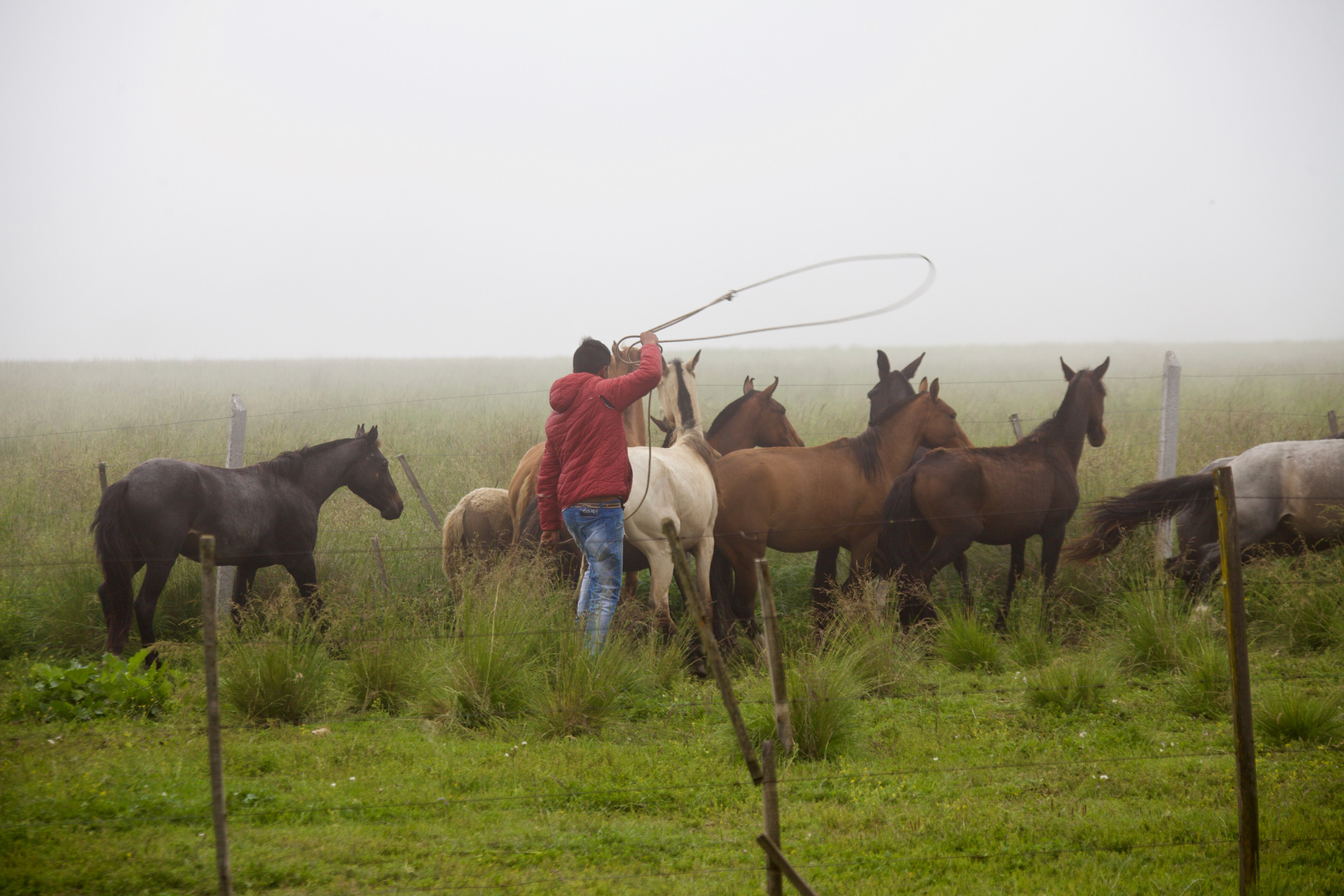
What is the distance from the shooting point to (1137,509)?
7.55 meters

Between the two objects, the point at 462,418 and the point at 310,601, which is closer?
the point at 310,601

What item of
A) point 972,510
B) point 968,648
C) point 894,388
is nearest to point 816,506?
point 972,510

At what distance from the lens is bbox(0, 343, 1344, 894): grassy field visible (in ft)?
11.6

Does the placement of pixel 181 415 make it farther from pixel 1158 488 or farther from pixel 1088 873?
pixel 1088 873

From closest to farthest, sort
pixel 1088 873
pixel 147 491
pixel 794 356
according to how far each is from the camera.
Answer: pixel 1088 873 → pixel 147 491 → pixel 794 356

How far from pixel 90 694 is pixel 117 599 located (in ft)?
4.01

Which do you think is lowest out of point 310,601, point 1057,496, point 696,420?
point 310,601

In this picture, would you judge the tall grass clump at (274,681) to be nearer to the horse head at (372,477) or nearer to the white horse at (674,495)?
the white horse at (674,495)

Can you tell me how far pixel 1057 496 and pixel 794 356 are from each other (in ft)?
163

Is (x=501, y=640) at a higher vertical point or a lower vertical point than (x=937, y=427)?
lower

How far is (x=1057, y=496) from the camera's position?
26.0 feet

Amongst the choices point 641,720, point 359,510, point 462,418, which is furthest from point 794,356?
point 641,720

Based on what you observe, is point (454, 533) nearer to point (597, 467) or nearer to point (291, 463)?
point (291, 463)

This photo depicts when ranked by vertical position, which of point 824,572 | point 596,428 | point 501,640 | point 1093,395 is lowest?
point 824,572
